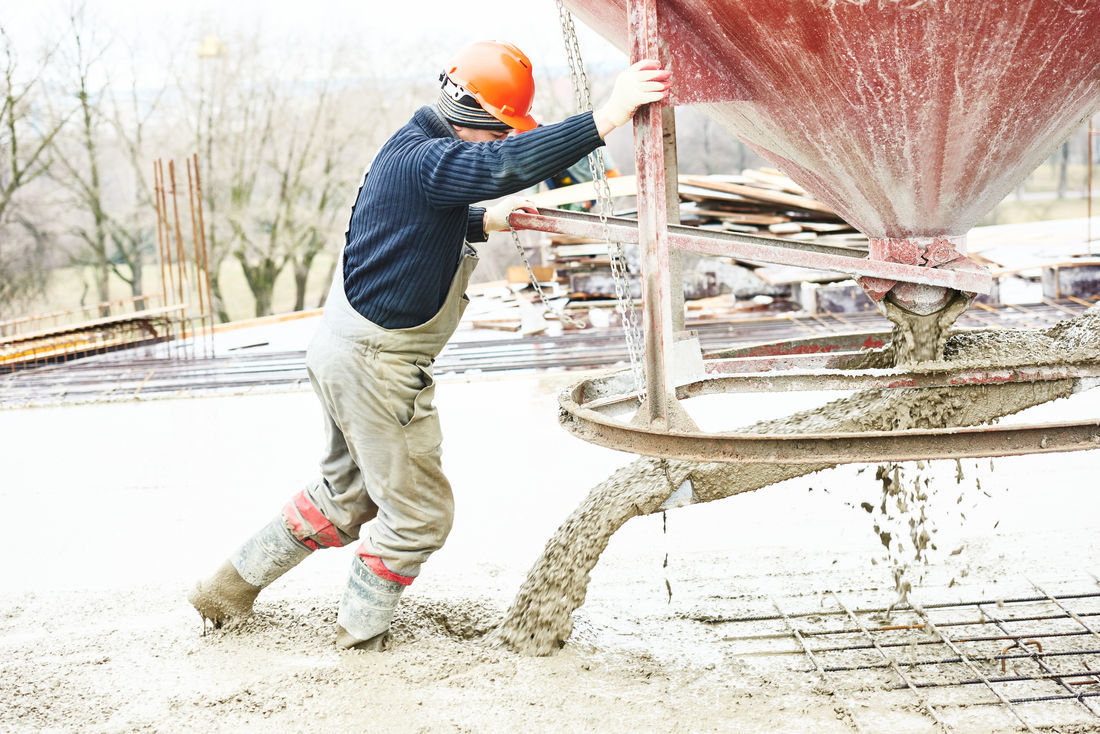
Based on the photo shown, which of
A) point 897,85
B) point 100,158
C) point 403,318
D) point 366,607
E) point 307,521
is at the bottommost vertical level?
point 366,607

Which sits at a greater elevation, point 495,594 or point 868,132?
point 868,132

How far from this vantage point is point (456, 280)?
3.14m

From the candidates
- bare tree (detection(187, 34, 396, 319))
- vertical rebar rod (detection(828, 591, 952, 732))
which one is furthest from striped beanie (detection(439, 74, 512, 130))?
bare tree (detection(187, 34, 396, 319))

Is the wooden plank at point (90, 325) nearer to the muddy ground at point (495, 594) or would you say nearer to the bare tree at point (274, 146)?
the muddy ground at point (495, 594)

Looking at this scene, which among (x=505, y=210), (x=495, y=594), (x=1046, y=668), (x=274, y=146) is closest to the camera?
(x=1046, y=668)

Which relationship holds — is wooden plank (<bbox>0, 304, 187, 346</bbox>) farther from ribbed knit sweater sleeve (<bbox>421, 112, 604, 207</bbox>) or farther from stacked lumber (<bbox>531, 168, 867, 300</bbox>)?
ribbed knit sweater sleeve (<bbox>421, 112, 604, 207</bbox>)

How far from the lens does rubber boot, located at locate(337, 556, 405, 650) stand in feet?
10.4

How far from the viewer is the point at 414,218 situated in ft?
9.62

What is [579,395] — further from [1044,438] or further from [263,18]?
[263,18]

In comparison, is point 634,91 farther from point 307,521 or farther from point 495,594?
point 495,594

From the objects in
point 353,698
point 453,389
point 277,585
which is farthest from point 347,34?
point 353,698

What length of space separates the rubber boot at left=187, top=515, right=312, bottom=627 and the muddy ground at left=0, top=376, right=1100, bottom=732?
0.11 metres

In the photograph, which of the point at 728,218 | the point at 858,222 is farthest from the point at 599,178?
the point at 728,218

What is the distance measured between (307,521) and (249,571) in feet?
0.91
